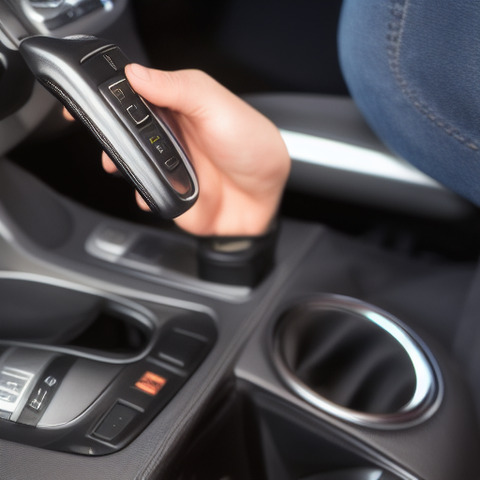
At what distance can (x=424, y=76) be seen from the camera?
0.54 meters

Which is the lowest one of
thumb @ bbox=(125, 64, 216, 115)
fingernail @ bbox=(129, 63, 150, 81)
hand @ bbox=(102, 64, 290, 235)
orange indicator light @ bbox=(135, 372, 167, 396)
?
orange indicator light @ bbox=(135, 372, 167, 396)

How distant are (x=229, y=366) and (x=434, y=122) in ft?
1.00

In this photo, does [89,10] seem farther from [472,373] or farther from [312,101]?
[472,373]

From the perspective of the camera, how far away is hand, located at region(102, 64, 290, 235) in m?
0.54

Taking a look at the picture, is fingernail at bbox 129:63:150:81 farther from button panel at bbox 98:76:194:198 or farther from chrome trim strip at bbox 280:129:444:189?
chrome trim strip at bbox 280:129:444:189

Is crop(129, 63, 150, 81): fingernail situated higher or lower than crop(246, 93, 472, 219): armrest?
higher

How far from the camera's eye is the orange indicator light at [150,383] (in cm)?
58

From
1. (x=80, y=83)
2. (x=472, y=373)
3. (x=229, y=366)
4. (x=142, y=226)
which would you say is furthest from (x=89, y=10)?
(x=472, y=373)

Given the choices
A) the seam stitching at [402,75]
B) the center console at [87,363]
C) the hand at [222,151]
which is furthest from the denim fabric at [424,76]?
the center console at [87,363]

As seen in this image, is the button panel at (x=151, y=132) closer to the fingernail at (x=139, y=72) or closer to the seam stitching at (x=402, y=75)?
the fingernail at (x=139, y=72)

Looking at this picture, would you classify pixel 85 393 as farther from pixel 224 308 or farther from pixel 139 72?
pixel 139 72

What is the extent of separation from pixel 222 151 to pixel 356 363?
265 mm

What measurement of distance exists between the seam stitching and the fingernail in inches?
8.5

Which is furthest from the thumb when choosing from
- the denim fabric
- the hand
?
the denim fabric
